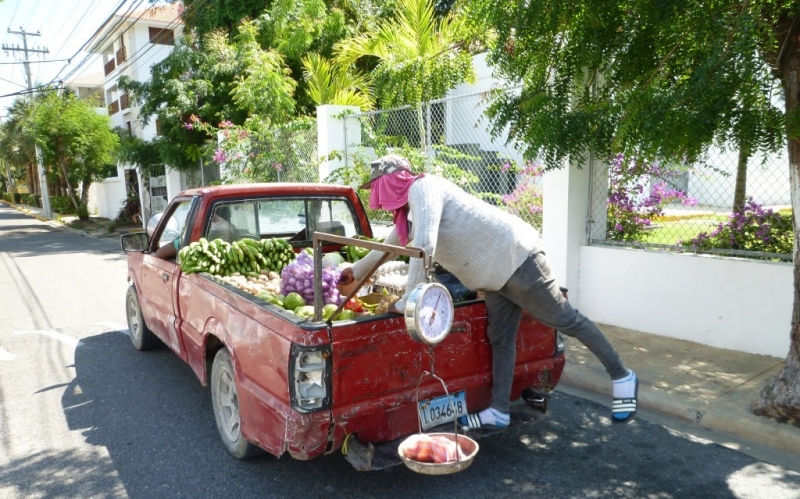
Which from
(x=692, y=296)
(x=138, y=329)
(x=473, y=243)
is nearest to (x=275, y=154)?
(x=138, y=329)

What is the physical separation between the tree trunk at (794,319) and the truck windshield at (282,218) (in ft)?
10.9

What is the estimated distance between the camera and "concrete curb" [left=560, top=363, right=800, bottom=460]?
3717 mm

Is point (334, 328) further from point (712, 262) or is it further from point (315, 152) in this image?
point (315, 152)

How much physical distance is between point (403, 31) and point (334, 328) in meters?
6.91

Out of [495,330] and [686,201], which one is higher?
[686,201]

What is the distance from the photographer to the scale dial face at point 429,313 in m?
2.46

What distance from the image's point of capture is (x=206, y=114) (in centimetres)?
1479

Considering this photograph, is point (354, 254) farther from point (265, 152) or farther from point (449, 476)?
point (265, 152)

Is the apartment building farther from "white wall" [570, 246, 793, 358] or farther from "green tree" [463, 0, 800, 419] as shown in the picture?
"green tree" [463, 0, 800, 419]

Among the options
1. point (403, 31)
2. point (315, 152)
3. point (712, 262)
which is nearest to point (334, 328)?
point (712, 262)

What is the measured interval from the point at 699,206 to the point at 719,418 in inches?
112

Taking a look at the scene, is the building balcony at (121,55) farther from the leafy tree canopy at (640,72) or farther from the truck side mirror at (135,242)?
the leafy tree canopy at (640,72)

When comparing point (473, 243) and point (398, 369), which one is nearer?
point (398, 369)

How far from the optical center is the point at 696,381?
4.68 meters
